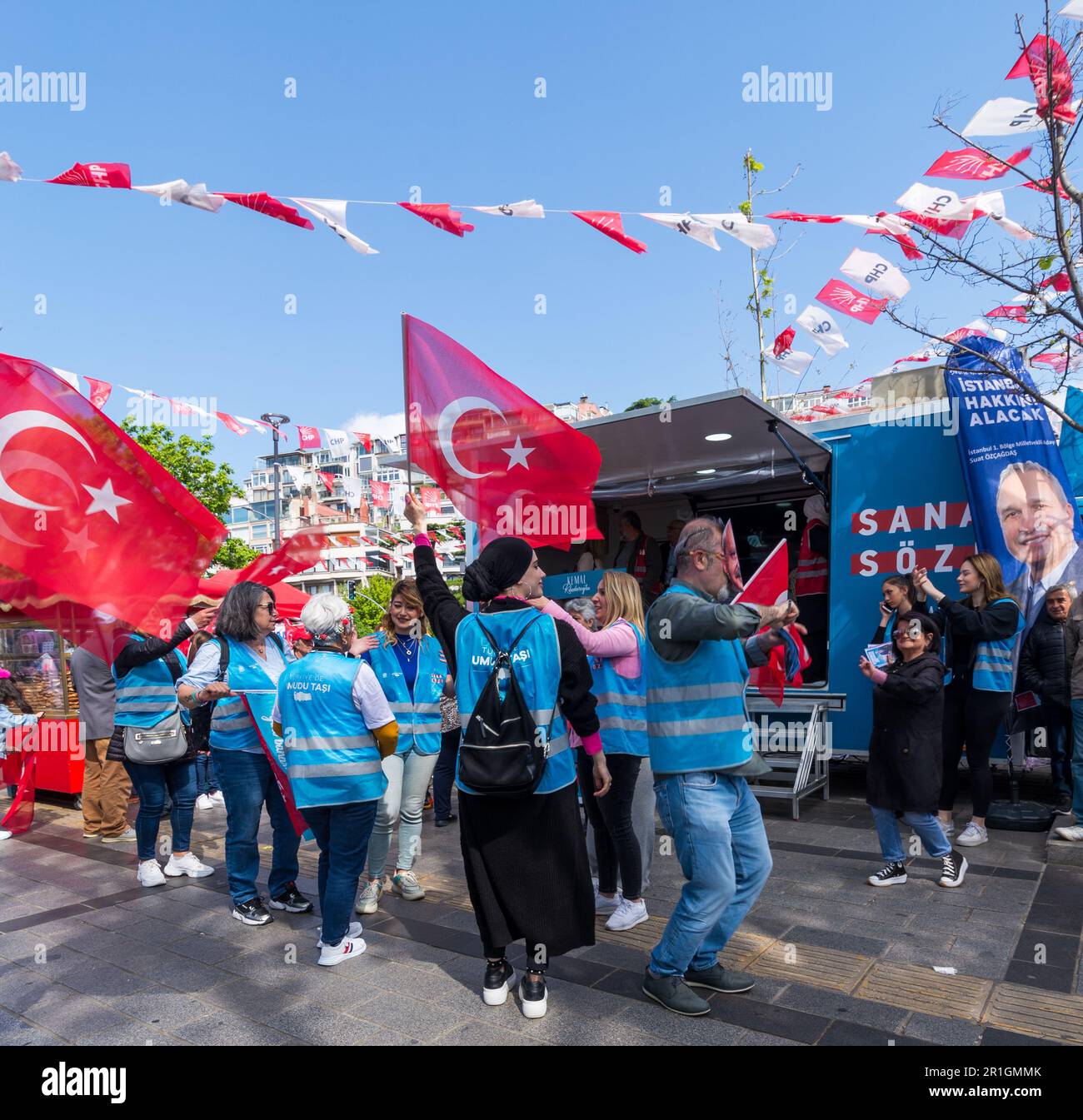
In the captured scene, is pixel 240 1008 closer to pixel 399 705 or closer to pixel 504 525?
pixel 399 705

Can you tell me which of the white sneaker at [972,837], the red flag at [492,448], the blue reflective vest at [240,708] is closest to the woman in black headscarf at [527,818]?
the blue reflective vest at [240,708]

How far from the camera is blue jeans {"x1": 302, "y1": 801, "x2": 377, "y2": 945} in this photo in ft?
13.0

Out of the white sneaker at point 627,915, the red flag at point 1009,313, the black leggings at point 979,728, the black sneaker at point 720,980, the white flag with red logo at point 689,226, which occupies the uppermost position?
the white flag with red logo at point 689,226

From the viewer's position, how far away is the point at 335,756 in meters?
3.95

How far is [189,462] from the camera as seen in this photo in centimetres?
2409

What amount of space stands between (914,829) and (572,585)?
18.3ft

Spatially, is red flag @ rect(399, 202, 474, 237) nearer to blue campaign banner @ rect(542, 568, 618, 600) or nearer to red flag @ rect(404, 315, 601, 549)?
red flag @ rect(404, 315, 601, 549)

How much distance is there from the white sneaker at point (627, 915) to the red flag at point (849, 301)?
5776 mm

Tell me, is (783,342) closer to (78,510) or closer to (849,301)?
(849,301)

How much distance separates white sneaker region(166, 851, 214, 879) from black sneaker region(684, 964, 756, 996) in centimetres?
372

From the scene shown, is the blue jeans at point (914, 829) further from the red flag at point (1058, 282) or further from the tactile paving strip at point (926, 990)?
the red flag at point (1058, 282)

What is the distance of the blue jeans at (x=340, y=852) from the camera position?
3.97 meters
